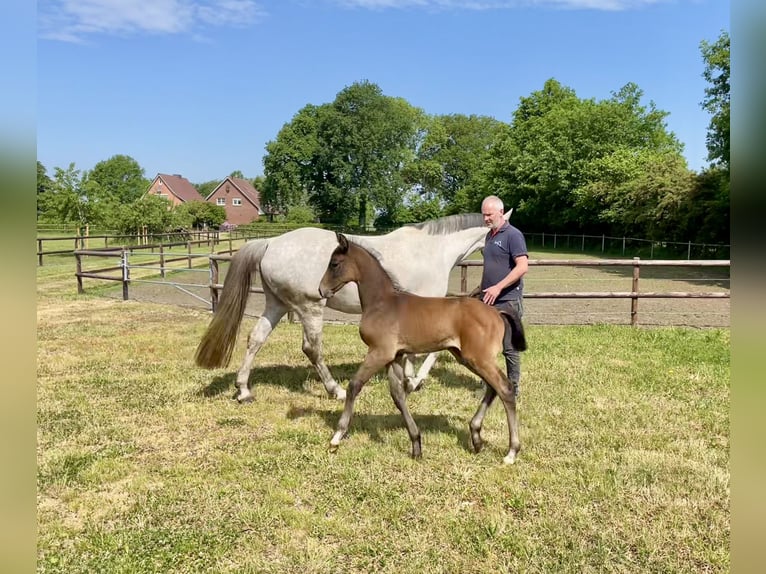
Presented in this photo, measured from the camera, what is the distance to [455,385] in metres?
5.82

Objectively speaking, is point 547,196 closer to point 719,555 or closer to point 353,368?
point 353,368

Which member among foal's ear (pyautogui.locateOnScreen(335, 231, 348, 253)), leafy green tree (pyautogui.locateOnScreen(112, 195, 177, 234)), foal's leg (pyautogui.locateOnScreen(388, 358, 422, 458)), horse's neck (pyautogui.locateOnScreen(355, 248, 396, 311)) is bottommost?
foal's leg (pyautogui.locateOnScreen(388, 358, 422, 458))

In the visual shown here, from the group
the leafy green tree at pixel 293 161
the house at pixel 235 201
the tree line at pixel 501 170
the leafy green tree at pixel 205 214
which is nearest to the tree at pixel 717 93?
the tree line at pixel 501 170

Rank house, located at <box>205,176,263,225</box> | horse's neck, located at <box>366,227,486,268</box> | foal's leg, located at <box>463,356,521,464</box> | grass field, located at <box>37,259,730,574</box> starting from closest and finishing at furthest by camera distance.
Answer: grass field, located at <box>37,259,730,574</box> < foal's leg, located at <box>463,356,521,464</box> < horse's neck, located at <box>366,227,486,268</box> < house, located at <box>205,176,263,225</box>

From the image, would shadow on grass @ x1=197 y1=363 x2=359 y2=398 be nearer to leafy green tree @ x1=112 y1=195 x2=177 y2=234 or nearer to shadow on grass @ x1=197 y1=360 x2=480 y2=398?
shadow on grass @ x1=197 y1=360 x2=480 y2=398

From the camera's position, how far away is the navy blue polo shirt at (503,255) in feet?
14.9

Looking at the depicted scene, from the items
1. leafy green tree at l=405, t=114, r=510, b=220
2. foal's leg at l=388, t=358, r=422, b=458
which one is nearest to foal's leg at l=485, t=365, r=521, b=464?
foal's leg at l=388, t=358, r=422, b=458

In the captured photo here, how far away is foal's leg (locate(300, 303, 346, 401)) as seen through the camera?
5.27 meters

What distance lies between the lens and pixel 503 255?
4617 mm

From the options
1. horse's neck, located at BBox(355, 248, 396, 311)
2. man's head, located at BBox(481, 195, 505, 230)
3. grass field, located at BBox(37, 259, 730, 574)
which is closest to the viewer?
grass field, located at BBox(37, 259, 730, 574)

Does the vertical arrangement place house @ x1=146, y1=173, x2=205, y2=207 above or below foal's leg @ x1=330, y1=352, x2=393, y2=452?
above

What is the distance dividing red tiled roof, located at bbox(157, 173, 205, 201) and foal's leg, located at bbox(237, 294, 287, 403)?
63.9m

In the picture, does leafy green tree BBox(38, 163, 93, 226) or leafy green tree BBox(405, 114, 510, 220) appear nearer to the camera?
leafy green tree BBox(38, 163, 93, 226)

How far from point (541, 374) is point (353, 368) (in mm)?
2294
